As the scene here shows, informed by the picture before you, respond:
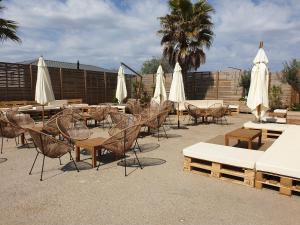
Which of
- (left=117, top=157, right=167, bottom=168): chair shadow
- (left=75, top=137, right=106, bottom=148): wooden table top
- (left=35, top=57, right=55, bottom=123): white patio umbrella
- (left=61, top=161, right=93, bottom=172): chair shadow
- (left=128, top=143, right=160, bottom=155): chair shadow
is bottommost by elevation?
(left=61, top=161, right=93, bottom=172): chair shadow

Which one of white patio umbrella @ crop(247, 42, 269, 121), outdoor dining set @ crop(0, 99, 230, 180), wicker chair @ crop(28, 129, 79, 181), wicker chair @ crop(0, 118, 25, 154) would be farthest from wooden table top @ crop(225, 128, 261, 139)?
wicker chair @ crop(0, 118, 25, 154)

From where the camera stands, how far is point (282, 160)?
385 cm

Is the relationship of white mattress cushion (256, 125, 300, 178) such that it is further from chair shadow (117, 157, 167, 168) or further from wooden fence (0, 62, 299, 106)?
wooden fence (0, 62, 299, 106)

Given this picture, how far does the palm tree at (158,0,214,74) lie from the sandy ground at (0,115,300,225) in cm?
1132

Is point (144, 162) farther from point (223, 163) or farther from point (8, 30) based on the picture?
point (8, 30)

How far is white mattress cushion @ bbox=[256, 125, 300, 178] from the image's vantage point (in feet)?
11.6

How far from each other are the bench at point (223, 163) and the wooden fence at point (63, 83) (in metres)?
10.5

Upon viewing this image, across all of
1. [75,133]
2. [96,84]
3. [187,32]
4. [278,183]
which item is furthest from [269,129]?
[96,84]

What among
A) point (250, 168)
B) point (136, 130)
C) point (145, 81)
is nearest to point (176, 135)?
point (136, 130)

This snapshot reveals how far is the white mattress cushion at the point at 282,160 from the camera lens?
3543 millimetres

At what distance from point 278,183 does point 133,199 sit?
1.95 metres

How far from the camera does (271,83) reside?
14633mm

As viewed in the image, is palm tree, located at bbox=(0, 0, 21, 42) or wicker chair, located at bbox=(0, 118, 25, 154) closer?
wicker chair, located at bbox=(0, 118, 25, 154)

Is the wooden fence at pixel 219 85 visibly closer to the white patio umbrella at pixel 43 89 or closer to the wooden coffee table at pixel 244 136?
the wooden coffee table at pixel 244 136
